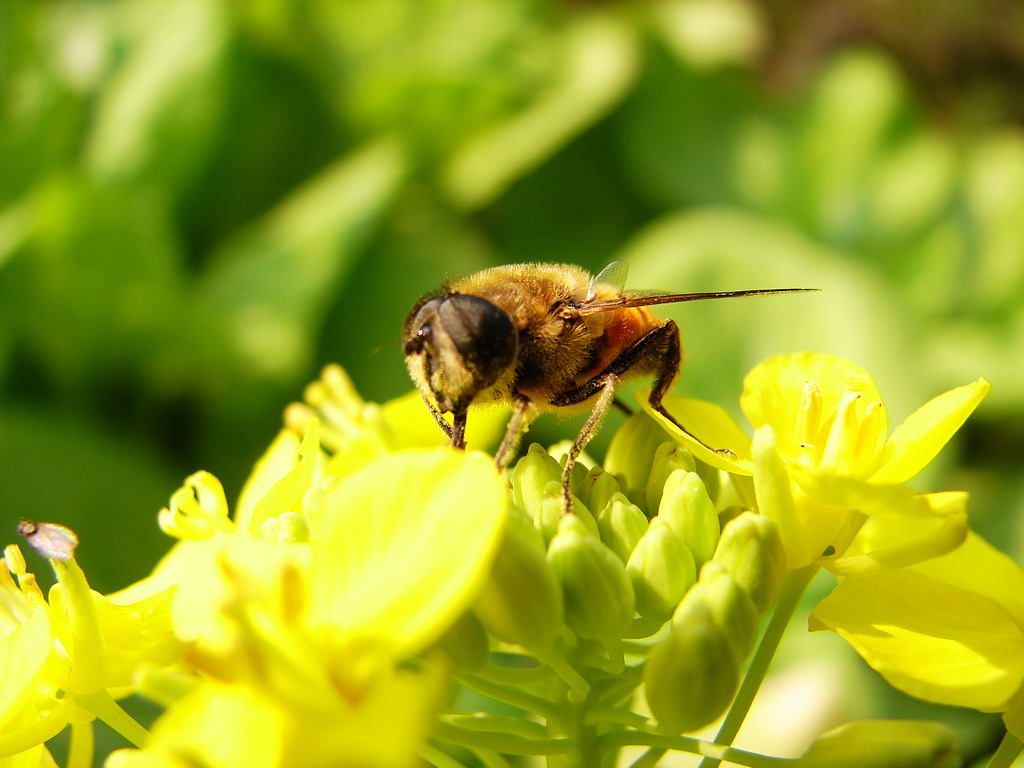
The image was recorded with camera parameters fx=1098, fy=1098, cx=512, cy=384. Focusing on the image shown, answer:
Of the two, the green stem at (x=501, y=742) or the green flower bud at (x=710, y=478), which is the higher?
the green flower bud at (x=710, y=478)

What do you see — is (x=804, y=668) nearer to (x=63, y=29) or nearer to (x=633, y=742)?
(x=633, y=742)

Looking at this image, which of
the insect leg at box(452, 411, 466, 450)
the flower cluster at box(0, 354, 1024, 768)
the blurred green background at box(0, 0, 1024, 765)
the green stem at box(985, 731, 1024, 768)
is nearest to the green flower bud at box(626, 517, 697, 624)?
the flower cluster at box(0, 354, 1024, 768)

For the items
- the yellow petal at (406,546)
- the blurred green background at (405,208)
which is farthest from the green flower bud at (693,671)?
the blurred green background at (405,208)

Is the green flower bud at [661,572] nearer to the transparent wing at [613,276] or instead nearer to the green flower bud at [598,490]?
the green flower bud at [598,490]

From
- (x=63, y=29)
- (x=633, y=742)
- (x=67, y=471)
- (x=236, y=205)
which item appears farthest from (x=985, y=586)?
(x=63, y=29)

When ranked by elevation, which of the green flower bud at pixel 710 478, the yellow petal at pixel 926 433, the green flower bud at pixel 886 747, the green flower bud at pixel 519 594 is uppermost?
the green flower bud at pixel 710 478

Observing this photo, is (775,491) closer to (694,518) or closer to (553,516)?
(694,518)
